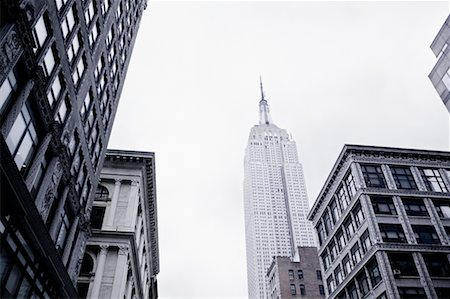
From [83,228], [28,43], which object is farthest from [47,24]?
[83,228]

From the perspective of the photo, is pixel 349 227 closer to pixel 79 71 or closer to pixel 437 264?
pixel 437 264

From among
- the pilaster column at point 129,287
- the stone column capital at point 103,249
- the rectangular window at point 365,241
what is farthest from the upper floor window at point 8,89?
the rectangular window at point 365,241

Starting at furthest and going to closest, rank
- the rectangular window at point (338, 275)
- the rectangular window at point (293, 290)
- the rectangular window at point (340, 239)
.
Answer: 1. the rectangular window at point (293, 290)
2. the rectangular window at point (340, 239)
3. the rectangular window at point (338, 275)

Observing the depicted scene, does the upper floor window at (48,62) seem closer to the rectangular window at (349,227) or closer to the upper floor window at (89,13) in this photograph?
the upper floor window at (89,13)

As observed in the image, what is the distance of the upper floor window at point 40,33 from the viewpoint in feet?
64.8

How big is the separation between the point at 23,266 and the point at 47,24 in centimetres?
1179

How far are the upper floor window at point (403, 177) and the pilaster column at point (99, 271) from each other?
33.5m

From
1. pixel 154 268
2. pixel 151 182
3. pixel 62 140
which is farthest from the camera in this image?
pixel 154 268

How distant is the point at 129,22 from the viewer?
3916 centimetres

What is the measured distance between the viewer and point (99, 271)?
3697 cm

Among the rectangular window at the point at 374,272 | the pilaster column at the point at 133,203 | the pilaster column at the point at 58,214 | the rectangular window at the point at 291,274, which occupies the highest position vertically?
the rectangular window at the point at 291,274

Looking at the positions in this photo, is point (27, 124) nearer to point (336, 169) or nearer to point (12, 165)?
point (12, 165)

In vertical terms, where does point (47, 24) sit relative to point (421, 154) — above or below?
below

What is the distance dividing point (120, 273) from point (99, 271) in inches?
72.9
